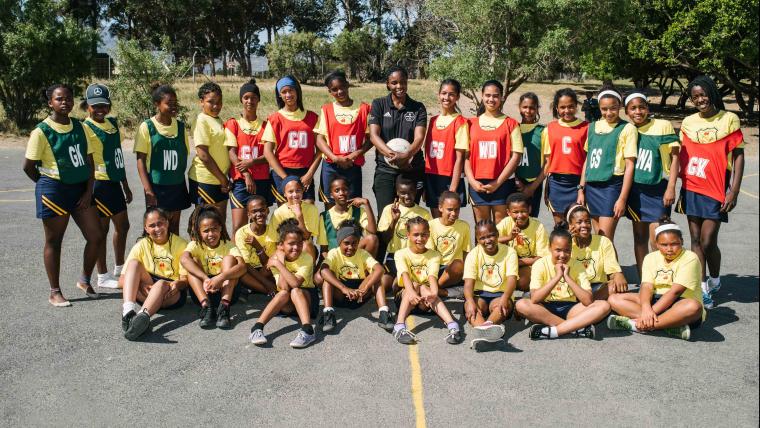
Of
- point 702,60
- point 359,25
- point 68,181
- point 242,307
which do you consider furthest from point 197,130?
point 359,25

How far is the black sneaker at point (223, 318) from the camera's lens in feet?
18.7

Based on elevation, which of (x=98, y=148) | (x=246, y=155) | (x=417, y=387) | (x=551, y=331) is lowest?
(x=417, y=387)

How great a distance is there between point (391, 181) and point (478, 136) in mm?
1015

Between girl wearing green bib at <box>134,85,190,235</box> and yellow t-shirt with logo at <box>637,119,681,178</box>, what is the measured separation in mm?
4563

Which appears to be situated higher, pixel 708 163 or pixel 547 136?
pixel 547 136

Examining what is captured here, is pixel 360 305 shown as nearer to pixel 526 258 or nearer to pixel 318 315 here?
pixel 318 315

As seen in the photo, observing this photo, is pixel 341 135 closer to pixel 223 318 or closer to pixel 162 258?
pixel 162 258

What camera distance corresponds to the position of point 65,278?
720 centimetres

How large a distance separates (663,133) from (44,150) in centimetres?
575

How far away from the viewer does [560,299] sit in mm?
5734

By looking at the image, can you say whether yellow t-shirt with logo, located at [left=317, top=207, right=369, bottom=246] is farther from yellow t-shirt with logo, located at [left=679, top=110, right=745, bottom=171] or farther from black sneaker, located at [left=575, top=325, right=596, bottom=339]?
yellow t-shirt with logo, located at [left=679, top=110, right=745, bottom=171]

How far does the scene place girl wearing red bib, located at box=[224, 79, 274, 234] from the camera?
22.3 ft

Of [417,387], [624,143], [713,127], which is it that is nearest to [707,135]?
[713,127]

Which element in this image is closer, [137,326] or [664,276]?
[137,326]
